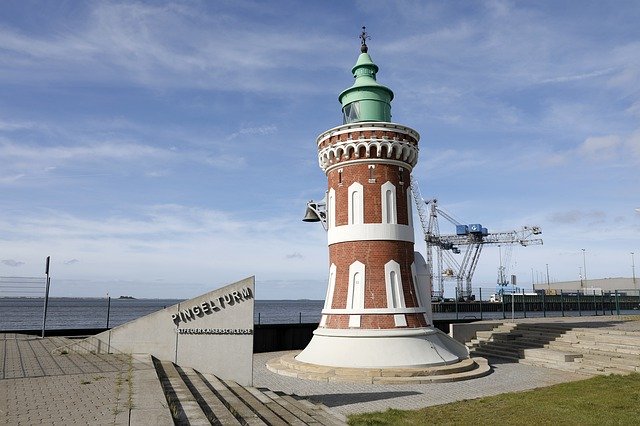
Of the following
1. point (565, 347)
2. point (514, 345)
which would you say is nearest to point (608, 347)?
point (565, 347)

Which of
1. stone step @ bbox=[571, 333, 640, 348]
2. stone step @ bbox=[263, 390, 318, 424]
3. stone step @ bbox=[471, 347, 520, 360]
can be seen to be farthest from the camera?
stone step @ bbox=[471, 347, 520, 360]

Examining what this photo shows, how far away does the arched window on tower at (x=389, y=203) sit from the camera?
20.4 meters

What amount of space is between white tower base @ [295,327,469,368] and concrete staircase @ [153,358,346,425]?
185 inches

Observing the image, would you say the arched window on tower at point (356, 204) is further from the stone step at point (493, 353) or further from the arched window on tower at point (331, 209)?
the stone step at point (493, 353)

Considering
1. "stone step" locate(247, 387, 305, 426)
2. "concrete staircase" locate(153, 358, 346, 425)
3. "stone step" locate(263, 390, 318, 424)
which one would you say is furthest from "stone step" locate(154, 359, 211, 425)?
"stone step" locate(263, 390, 318, 424)

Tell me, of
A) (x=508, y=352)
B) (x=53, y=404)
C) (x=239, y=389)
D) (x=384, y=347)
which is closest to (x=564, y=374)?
(x=508, y=352)

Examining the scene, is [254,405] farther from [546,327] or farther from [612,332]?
[546,327]

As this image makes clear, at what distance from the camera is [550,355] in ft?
68.0

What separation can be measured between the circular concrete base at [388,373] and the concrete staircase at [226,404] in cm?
353

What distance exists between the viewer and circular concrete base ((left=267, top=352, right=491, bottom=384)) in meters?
17.0

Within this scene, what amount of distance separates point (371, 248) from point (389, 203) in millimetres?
2076

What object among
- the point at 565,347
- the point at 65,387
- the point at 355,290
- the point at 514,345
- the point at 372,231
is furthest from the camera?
the point at 514,345

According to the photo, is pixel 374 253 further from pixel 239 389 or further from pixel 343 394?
pixel 239 389

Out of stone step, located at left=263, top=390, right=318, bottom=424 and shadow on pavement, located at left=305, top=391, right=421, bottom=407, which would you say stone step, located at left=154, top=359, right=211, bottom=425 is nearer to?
stone step, located at left=263, top=390, right=318, bottom=424
